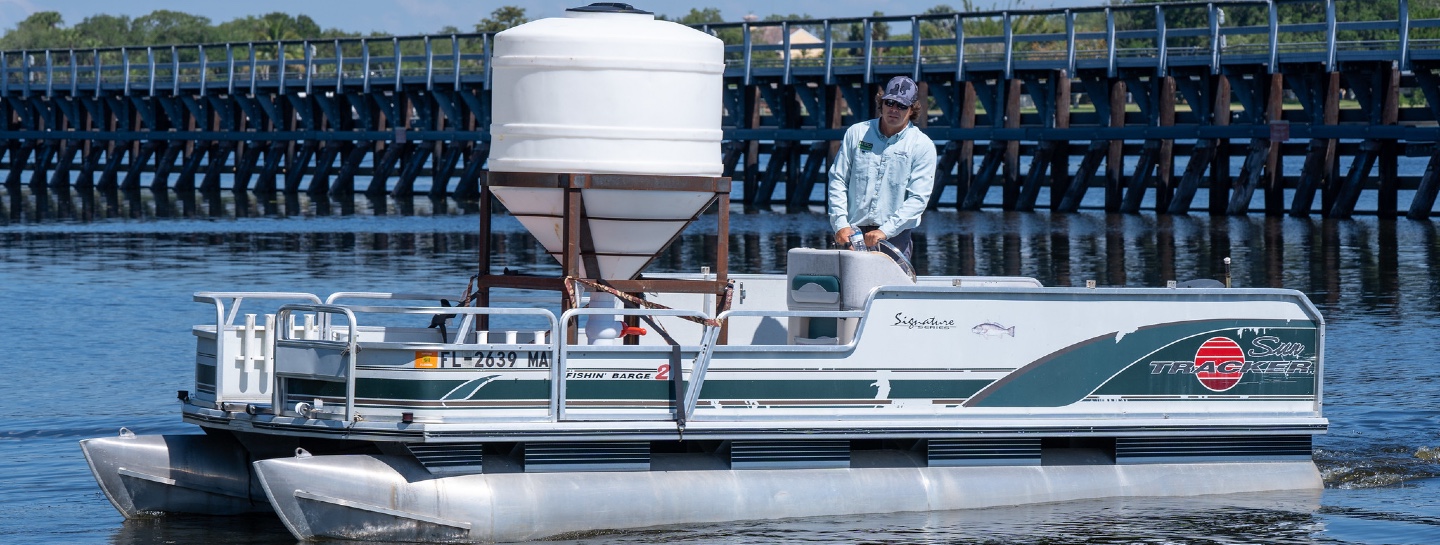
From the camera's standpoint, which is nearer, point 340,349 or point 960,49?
point 340,349

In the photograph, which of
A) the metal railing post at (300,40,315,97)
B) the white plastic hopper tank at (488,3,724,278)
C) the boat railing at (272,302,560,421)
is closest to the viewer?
the boat railing at (272,302,560,421)

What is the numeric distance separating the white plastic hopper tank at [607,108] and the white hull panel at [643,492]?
4.12 feet

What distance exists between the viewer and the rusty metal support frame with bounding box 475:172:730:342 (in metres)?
8.55

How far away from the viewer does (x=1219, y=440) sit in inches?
362

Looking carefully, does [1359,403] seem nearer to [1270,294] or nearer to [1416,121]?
[1270,294]

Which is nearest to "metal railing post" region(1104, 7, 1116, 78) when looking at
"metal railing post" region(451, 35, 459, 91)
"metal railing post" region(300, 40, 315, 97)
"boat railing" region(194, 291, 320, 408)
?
"metal railing post" region(451, 35, 459, 91)

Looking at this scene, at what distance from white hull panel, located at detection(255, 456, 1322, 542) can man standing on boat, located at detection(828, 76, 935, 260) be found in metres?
1.21

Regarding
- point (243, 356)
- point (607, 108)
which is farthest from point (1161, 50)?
point (243, 356)

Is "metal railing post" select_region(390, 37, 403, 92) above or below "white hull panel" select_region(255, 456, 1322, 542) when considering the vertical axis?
above

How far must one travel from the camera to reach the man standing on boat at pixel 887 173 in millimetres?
9156

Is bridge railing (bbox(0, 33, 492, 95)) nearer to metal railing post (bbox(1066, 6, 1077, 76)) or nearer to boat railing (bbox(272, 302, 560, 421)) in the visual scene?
metal railing post (bbox(1066, 6, 1077, 76))

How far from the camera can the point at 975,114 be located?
137ft

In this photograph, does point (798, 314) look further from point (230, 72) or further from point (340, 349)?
point (230, 72)

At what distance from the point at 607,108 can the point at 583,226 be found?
0.62 metres
